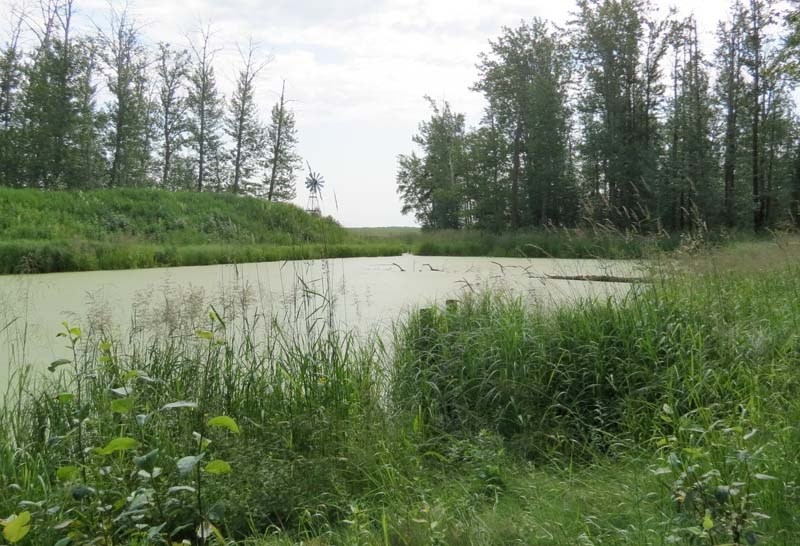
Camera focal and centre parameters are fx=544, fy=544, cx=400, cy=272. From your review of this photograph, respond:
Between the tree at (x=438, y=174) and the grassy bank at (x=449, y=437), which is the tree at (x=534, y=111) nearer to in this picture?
the tree at (x=438, y=174)

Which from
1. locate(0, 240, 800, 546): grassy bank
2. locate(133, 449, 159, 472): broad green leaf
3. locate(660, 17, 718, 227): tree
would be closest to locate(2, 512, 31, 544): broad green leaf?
locate(0, 240, 800, 546): grassy bank

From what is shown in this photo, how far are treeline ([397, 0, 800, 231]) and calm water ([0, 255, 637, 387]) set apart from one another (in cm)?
1018

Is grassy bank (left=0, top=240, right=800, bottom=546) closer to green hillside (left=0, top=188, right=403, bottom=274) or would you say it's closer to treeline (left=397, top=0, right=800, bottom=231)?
green hillside (left=0, top=188, right=403, bottom=274)

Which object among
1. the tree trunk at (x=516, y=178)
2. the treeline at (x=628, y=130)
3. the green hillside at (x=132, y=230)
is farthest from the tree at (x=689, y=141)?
the green hillside at (x=132, y=230)

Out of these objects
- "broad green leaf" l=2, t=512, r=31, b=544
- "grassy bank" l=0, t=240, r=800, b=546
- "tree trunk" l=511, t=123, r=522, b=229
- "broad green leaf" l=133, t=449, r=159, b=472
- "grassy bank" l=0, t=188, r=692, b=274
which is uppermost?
"tree trunk" l=511, t=123, r=522, b=229

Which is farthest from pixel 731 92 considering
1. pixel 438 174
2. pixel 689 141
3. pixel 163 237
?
pixel 163 237

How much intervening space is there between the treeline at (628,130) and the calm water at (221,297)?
10176mm

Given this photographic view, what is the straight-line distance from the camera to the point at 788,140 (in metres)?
18.4

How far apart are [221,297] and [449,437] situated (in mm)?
1382

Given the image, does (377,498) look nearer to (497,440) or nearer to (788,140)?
(497,440)

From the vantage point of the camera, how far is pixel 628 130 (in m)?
16.5

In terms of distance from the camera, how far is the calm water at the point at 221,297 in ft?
9.02

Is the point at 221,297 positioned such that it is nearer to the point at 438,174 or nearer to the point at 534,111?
the point at 534,111

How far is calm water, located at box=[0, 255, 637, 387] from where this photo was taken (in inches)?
108
